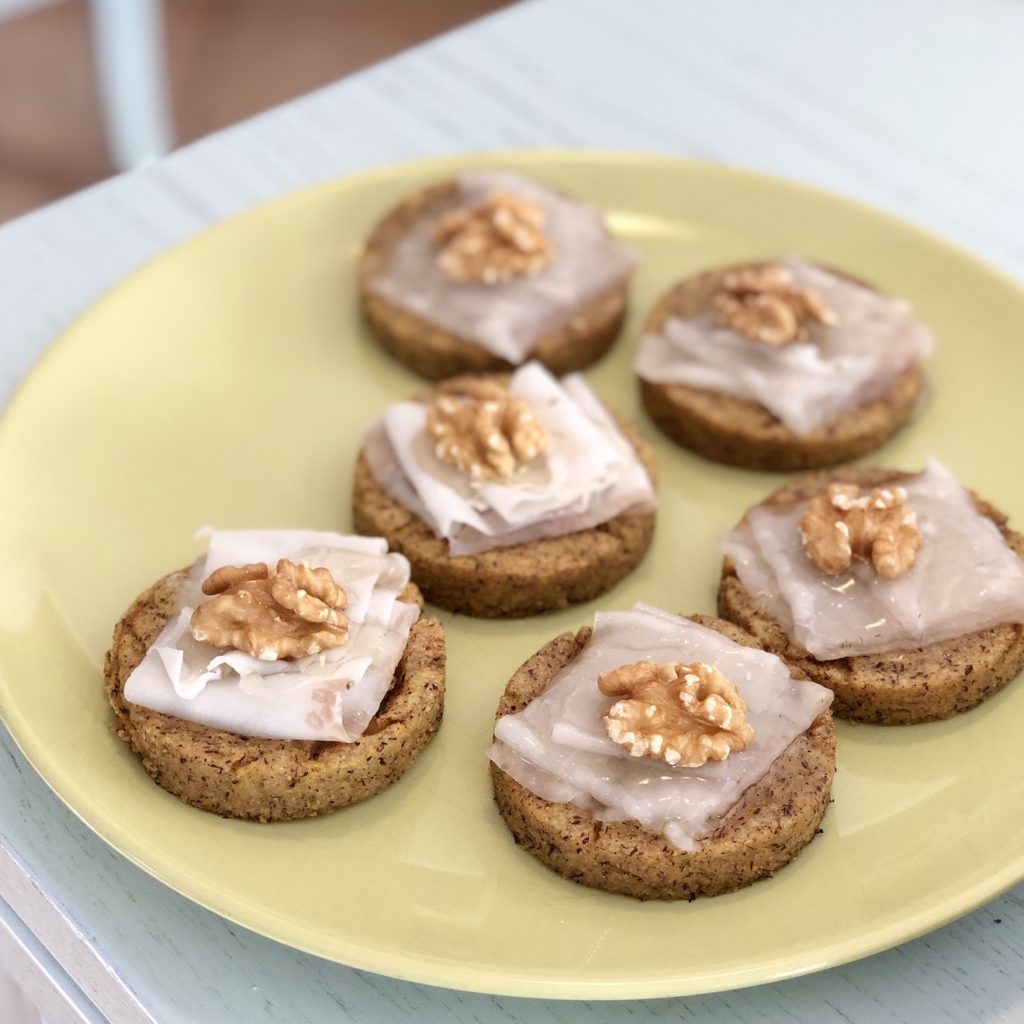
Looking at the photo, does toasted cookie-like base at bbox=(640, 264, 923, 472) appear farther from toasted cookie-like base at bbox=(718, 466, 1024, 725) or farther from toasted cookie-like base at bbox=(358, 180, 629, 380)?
toasted cookie-like base at bbox=(718, 466, 1024, 725)

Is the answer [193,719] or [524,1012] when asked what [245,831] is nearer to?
[193,719]

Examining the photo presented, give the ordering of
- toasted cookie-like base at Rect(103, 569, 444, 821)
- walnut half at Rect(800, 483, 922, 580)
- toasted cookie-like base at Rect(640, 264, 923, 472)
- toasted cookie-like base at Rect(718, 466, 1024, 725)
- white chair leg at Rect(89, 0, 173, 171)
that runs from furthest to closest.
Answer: white chair leg at Rect(89, 0, 173, 171)
toasted cookie-like base at Rect(640, 264, 923, 472)
walnut half at Rect(800, 483, 922, 580)
toasted cookie-like base at Rect(718, 466, 1024, 725)
toasted cookie-like base at Rect(103, 569, 444, 821)

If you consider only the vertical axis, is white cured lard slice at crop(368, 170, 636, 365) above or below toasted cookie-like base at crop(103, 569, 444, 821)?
above

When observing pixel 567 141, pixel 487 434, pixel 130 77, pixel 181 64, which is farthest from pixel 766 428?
pixel 181 64

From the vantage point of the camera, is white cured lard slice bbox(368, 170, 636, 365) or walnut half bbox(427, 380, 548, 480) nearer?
walnut half bbox(427, 380, 548, 480)

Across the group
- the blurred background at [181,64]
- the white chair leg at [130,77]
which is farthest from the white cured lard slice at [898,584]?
the blurred background at [181,64]

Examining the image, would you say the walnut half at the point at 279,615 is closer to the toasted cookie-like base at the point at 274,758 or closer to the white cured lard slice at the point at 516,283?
the toasted cookie-like base at the point at 274,758

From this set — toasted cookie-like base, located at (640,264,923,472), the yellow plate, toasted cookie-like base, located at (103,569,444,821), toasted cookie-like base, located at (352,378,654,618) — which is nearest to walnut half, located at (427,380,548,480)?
toasted cookie-like base, located at (352,378,654,618)
